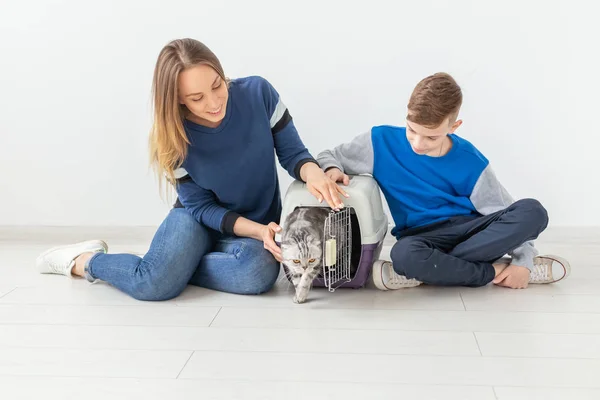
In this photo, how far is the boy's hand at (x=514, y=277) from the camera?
1.86m

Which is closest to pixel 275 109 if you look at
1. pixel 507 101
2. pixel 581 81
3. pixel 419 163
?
pixel 419 163

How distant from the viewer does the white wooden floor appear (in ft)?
4.39

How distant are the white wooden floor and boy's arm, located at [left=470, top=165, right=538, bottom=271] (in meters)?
0.08

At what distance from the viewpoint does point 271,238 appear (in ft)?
5.97

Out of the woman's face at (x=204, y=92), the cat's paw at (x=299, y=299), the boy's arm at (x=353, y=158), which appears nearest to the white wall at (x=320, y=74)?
the boy's arm at (x=353, y=158)

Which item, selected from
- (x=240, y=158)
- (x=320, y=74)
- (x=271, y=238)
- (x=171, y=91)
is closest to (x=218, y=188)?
(x=240, y=158)

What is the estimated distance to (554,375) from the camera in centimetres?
136

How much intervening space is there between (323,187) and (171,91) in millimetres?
417

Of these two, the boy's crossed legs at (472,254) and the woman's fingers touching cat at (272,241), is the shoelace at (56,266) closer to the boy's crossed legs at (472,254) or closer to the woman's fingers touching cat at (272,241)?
the woman's fingers touching cat at (272,241)

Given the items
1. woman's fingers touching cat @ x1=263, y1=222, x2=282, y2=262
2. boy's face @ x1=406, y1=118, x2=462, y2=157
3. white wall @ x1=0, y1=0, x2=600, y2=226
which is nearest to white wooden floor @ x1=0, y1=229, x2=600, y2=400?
woman's fingers touching cat @ x1=263, y1=222, x2=282, y2=262

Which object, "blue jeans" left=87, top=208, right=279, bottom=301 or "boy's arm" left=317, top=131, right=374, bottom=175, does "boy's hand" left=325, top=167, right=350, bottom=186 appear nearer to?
"boy's arm" left=317, top=131, right=374, bottom=175

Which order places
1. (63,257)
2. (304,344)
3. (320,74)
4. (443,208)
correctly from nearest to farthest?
1. (304,344)
2. (443,208)
3. (63,257)
4. (320,74)

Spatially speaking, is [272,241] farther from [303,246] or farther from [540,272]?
[540,272]

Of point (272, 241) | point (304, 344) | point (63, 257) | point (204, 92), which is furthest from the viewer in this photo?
point (63, 257)
